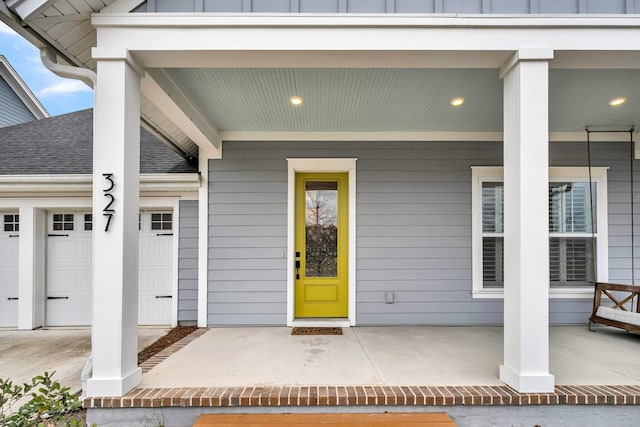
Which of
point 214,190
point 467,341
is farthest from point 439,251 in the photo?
point 214,190

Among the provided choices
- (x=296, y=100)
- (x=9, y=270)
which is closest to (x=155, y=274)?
(x=9, y=270)

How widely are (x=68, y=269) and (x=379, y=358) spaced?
4738 mm

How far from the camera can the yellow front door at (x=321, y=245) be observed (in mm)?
4785

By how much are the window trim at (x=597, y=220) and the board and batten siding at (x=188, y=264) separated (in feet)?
12.8

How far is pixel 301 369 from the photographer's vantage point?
117 inches

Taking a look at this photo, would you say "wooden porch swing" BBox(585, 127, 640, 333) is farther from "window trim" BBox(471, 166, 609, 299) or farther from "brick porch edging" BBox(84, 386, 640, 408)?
"brick porch edging" BBox(84, 386, 640, 408)

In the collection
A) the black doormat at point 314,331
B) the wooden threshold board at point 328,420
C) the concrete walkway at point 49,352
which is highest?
the wooden threshold board at point 328,420

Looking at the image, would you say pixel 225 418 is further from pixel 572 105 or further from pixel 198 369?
pixel 572 105

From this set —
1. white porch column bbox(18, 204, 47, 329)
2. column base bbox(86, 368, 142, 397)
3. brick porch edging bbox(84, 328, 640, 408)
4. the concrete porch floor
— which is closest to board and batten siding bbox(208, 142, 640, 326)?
the concrete porch floor

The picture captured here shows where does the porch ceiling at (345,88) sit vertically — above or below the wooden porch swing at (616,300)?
above

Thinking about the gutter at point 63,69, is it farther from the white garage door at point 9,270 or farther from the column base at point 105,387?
the white garage door at point 9,270

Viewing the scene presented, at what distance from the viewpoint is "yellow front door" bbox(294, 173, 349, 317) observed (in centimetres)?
479

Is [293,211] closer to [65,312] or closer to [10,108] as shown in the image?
[65,312]

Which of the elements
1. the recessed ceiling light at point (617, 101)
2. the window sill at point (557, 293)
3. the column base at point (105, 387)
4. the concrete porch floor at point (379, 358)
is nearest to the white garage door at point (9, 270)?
the concrete porch floor at point (379, 358)
